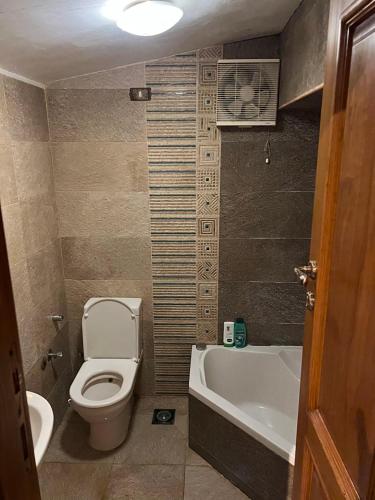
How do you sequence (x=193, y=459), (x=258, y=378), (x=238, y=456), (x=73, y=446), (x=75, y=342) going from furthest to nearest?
(x=75, y=342)
(x=258, y=378)
(x=73, y=446)
(x=193, y=459)
(x=238, y=456)

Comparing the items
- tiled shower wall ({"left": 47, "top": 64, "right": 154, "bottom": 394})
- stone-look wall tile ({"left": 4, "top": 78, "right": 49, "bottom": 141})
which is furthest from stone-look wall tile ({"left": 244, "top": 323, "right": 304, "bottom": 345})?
stone-look wall tile ({"left": 4, "top": 78, "right": 49, "bottom": 141})

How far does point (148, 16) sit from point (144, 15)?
22mm

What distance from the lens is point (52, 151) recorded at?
222 cm

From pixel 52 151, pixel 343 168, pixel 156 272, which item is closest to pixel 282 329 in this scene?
pixel 156 272

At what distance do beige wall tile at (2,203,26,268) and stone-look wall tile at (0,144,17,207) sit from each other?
0.04 metres

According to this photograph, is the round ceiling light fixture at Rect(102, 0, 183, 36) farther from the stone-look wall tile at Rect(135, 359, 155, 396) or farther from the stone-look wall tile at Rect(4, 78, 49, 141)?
the stone-look wall tile at Rect(135, 359, 155, 396)

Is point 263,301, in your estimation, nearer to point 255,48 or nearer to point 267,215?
point 267,215

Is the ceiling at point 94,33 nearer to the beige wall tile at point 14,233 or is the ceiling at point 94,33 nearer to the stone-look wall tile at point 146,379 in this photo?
the beige wall tile at point 14,233

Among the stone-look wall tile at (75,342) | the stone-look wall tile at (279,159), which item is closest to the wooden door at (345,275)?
the stone-look wall tile at (279,159)

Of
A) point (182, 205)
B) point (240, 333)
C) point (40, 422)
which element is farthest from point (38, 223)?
point (240, 333)

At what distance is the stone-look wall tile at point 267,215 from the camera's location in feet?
7.30

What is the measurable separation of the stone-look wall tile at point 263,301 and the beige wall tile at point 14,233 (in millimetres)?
1276

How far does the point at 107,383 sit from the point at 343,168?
202 centimetres

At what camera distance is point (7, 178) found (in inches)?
68.2
